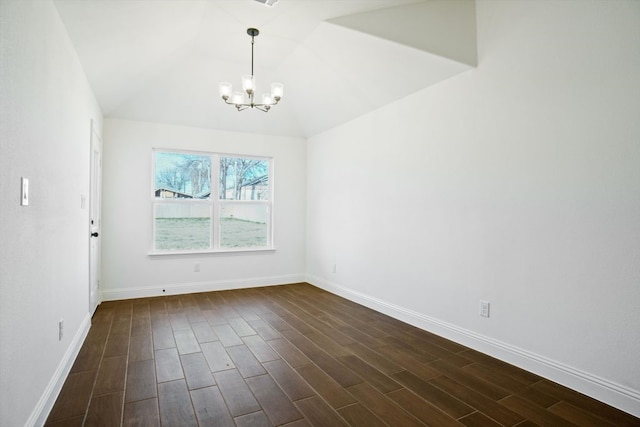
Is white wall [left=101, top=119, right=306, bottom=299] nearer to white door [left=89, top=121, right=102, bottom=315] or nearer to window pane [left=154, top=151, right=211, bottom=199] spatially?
window pane [left=154, top=151, right=211, bottom=199]

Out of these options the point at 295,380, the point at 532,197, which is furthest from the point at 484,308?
the point at 295,380

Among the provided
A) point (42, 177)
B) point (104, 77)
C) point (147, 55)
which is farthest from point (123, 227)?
point (42, 177)

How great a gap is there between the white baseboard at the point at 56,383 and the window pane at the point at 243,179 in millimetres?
2716

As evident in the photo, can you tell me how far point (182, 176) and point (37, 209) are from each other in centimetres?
330

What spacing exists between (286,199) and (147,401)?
12.5 ft

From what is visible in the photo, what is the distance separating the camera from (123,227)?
455cm

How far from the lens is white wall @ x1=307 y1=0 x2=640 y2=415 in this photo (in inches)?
83.9

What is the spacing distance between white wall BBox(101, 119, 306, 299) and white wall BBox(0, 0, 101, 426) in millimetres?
1810

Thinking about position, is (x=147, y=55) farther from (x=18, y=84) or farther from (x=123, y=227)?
(x=123, y=227)

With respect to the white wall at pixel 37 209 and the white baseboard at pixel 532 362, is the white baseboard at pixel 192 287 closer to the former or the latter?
the white wall at pixel 37 209

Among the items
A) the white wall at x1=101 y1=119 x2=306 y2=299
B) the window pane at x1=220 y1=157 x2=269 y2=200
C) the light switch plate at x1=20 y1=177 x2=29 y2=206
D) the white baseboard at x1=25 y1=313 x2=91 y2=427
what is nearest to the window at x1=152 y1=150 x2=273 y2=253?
the window pane at x1=220 y1=157 x2=269 y2=200

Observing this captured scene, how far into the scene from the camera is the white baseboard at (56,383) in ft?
5.88

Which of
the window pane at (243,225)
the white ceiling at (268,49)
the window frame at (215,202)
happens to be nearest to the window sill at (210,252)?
the window frame at (215,202)

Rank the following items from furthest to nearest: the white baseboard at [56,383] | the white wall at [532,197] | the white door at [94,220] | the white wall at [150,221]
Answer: the white wall at [150,221], the white door at [94,220], the white wall at [532,197], the white baseboard at [56,383]
